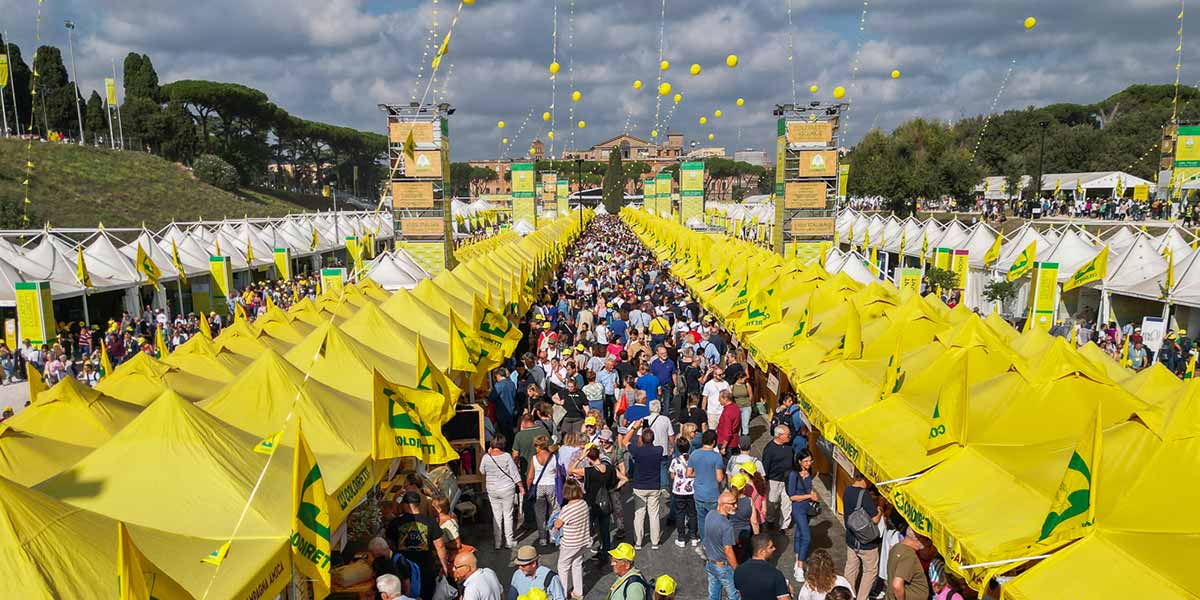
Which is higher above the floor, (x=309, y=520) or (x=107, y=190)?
(x=107, y=190)

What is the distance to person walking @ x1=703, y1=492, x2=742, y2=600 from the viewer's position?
18.6ft

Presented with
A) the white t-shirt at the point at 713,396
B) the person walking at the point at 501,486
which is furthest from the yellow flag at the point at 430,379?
the white t-shirt at the point at 713,396

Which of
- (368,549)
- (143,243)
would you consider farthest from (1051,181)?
(368,549)

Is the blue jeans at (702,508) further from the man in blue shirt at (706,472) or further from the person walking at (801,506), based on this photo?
the person walking at (801,506)

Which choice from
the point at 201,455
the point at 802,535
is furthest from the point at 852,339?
the point at 201,455

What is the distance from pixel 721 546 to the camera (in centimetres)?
572

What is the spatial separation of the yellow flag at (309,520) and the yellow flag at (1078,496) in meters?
4.32

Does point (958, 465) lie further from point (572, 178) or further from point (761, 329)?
point (572, 178)

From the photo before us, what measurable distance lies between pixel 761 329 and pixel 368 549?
718 centimetres

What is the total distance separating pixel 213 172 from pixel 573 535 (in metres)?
67.3

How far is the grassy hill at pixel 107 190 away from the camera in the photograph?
145ft

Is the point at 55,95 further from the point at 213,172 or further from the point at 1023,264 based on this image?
the point at 1023,264

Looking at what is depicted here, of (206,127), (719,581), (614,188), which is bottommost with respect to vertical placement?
(719,581)

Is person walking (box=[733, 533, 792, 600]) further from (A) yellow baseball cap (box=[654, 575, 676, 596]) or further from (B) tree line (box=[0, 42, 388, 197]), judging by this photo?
(B) tree line (box=[0, 42, 388, 197])
